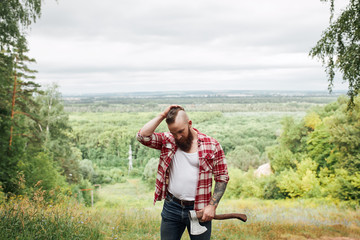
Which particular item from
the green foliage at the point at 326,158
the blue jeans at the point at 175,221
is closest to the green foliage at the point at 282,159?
the green foliage at the point at 326,158

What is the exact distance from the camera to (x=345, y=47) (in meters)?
5.99

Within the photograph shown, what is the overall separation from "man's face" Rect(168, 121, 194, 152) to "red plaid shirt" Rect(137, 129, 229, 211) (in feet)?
0.29

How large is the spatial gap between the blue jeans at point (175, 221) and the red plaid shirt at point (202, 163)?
0.37ft

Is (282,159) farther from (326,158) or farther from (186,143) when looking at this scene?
(186,143)

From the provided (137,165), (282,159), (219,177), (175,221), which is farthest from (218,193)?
(137,165)

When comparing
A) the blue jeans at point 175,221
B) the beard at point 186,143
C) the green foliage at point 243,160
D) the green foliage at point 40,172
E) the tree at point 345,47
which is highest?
the tree at point 345,47

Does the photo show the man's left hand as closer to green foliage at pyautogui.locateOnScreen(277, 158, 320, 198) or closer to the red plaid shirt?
the red plaid shirt

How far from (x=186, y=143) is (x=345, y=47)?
16.8ft

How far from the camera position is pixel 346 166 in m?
21.7

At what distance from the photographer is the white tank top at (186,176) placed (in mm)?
2611

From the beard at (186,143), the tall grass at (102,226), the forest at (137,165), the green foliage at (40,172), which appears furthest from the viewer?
the green foliage at (40,172)

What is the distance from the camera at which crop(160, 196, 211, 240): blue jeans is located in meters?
2.63

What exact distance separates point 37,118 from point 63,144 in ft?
44.1

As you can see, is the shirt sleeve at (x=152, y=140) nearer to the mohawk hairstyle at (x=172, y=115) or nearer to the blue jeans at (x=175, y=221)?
the mohawk hairstyle at (x=172, y=115)
